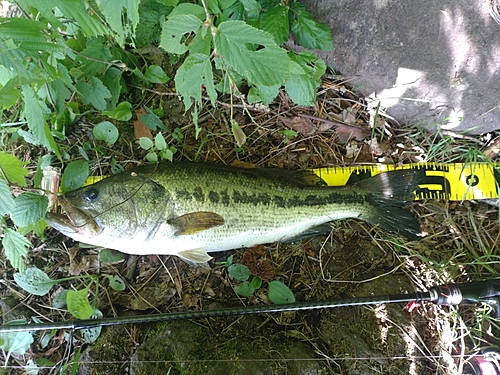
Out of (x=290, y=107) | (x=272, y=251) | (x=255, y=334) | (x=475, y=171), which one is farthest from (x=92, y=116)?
(x=475, y=171)

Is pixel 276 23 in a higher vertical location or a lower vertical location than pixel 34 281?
higher

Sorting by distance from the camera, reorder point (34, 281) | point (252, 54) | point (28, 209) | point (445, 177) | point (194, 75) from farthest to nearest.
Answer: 1. point (445, 177)
2. point (34, 281)
3. point (28, 209)
4. point (194, 75)
5. point (252, 54)

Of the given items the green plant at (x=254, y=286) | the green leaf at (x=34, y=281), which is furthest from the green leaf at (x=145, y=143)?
the green leaf at (x=34, y=281)

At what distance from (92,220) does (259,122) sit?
5.88ft

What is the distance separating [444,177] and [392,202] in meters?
0.67

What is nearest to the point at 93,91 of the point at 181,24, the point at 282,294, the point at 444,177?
the point at 181,24

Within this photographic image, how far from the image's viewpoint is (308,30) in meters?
2.97

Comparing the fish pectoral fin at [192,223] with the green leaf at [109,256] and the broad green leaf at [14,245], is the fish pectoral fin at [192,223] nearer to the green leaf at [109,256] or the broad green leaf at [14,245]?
the green leaf at [109,256]

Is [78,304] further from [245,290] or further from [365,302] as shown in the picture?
[365,302]

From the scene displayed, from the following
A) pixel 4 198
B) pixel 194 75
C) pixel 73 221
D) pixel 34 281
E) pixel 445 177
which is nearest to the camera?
pixel 194 75

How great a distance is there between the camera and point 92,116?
3561 mm

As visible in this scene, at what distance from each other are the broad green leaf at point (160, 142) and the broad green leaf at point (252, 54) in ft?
4.90

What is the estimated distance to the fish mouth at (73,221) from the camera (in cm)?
278

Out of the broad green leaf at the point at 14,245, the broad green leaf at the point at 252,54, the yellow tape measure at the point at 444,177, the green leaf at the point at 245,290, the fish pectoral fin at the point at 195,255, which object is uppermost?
the broad green leaf at the point at 252,54
